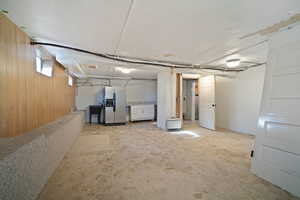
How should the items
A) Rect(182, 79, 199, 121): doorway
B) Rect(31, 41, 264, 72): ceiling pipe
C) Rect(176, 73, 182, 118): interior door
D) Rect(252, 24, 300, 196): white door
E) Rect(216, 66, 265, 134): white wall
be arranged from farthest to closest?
Rect(182, 79, 199, 121): doorway
Rect(176, 73, 182, 118): interior door
Rect(216, 66, 265, 134): white wall
Rect(31, 41, 264, 72): ceiling pipe
Rect(252, 24, 300, 196): white door

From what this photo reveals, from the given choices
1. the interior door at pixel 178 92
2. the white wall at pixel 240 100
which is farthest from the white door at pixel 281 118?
the interior door at pixel 178 92

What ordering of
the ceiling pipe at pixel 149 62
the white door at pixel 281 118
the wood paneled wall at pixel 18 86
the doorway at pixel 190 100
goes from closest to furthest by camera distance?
the wood paneled wall at pixel 18 86
the white door at pixel 281 118
the ceiling pipe at pixel 149 62
the doorway at pixel 190 100

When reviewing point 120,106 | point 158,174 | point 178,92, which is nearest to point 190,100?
point 178,92

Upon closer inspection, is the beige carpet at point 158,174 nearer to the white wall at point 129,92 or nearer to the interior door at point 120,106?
the interior door at point 120,106

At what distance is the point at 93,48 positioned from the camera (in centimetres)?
265

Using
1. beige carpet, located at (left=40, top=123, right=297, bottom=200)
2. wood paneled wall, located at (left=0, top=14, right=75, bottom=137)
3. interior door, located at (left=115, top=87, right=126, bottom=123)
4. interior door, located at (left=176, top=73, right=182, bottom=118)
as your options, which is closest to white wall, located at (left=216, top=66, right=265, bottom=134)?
beige carpet, located at (left=40, top=123, right=297, bottom=200)

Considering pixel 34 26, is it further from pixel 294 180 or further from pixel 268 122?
pixel 294 180

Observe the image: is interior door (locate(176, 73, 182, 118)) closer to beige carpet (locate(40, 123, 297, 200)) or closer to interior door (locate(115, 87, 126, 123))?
beige carpet (locate(40, 123, 297, 200))

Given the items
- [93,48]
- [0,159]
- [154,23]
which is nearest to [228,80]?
[154,23]

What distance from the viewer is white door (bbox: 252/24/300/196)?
1683 mm

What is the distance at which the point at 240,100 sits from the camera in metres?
4.55

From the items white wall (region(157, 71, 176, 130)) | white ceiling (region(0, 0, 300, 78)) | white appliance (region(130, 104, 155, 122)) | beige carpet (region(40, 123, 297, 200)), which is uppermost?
white ceiling (region(0, 0, 300, 78))

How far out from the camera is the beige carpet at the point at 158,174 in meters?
1.62

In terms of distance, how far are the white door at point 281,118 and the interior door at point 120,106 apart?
4.68 meters
